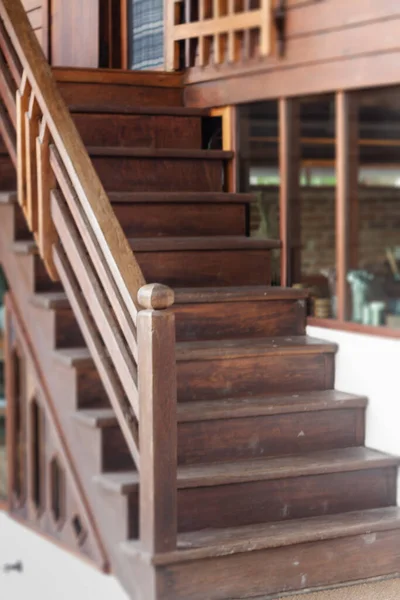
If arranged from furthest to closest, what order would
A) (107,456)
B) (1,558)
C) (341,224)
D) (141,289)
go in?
(1,558)
(341,224)
(107,456)
(141,289)

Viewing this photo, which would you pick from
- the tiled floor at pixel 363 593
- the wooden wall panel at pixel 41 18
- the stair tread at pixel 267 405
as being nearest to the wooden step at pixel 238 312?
the stair tread at pixel 267 405

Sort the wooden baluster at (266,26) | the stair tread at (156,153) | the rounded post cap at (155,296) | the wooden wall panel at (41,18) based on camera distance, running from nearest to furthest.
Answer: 1. the rounded post cap at (155,296)
2. the wooden baluster at (266,26)
3. the stair tread at (156,153)
4. the wooden wall panel at (41,18)

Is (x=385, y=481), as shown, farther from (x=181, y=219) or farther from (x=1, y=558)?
(x=1, y=558)

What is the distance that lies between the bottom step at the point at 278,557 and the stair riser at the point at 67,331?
966 mm

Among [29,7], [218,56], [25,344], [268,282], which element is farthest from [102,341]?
[29,7]

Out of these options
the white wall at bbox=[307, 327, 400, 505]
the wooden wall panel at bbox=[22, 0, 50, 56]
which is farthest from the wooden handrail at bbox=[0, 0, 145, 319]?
the wooden wall panel at bbox=[22, 0, 50, 56]

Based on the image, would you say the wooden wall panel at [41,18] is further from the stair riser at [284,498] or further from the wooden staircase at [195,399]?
the stair riser at [284,498]

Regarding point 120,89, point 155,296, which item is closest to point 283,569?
point 155,296

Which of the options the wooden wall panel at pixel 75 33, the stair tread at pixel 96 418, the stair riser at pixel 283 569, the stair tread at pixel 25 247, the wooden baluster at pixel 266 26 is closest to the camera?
the stair riser at pixel 283 569

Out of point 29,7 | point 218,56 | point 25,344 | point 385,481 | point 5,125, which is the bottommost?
point 385,481

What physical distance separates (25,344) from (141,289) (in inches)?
55.2

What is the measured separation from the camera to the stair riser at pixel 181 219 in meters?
4.52

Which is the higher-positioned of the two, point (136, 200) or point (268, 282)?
point (136, 200)

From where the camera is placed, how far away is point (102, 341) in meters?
3.90
